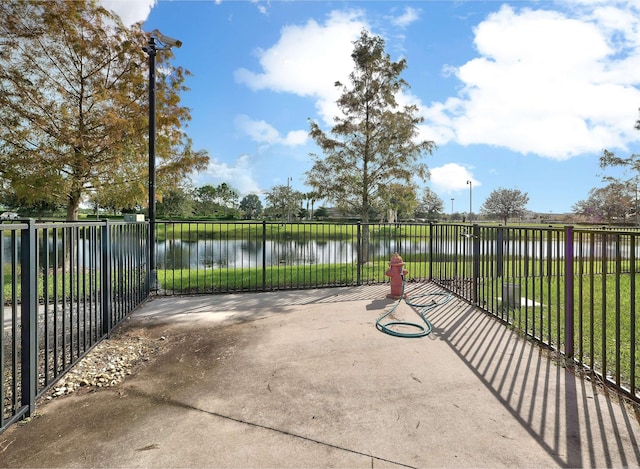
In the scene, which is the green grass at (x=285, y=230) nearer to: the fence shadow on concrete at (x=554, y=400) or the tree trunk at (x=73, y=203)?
the tree trunk at (x=73, y=203)

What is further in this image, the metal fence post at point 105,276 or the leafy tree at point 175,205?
the leafy tree at point 175,205

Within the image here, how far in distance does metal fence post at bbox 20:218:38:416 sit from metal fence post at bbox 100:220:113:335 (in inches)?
57.0

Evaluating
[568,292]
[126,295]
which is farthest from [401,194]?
[126,295]

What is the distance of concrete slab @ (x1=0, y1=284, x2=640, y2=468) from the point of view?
2029mm

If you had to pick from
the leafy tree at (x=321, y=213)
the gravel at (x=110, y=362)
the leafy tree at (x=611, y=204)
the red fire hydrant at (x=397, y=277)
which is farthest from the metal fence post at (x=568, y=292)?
the leafy tree at (x=321, y=213)

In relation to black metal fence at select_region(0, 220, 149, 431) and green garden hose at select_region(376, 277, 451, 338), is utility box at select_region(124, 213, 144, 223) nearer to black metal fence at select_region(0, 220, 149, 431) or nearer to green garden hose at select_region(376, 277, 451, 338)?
black metal fence at select_region(0, 220, 149, 431)

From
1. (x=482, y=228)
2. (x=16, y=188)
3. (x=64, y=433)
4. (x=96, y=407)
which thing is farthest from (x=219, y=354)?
(x=16, y=188)

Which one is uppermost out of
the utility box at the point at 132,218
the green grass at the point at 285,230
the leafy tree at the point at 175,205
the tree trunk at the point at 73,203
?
the leafy tree at the point at 175,205

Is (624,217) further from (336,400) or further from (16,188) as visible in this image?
(16,188)

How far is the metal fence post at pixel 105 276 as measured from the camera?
3.87 meters

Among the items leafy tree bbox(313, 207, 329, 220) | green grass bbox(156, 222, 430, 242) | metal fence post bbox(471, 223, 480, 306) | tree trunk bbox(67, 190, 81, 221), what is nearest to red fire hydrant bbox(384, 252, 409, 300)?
green grass bbox(156, 222, 430, 242)

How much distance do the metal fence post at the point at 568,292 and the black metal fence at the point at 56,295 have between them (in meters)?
4.50

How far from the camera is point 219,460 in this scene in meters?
1.97

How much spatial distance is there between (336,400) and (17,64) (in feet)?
35.8
